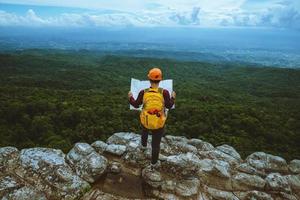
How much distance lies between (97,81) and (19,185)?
90927 millimetres

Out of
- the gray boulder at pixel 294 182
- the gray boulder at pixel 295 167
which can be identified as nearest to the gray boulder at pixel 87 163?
the gray boulder at pixel 294 182

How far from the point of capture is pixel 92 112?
104 ft

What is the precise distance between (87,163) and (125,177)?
1.14 meters

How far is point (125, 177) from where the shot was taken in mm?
7105

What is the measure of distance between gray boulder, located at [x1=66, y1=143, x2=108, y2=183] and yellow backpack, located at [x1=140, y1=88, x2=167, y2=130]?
5.99ft

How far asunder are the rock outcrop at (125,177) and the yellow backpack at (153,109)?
1.43m

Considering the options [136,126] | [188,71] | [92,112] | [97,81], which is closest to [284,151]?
[136,126]

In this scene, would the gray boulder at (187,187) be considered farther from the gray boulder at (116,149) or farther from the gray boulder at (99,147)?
the gray boulder at (99,147)

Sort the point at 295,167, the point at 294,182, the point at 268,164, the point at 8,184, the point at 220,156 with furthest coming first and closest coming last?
1. the point at 220,156
2. the point at 295,167
3. the point at 268,164
4. the point at 294,182
5. the point at 8,184

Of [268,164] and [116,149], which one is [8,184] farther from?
[268,164]

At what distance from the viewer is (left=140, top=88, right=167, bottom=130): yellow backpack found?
251 inches

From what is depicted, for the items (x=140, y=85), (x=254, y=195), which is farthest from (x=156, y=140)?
(x=254, y=195)

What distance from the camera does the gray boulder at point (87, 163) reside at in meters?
6.80

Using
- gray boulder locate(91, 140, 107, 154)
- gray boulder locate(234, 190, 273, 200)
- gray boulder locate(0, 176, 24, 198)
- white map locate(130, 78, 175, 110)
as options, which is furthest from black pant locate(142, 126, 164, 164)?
gray boulder locate(0, 176, 24, 198)
